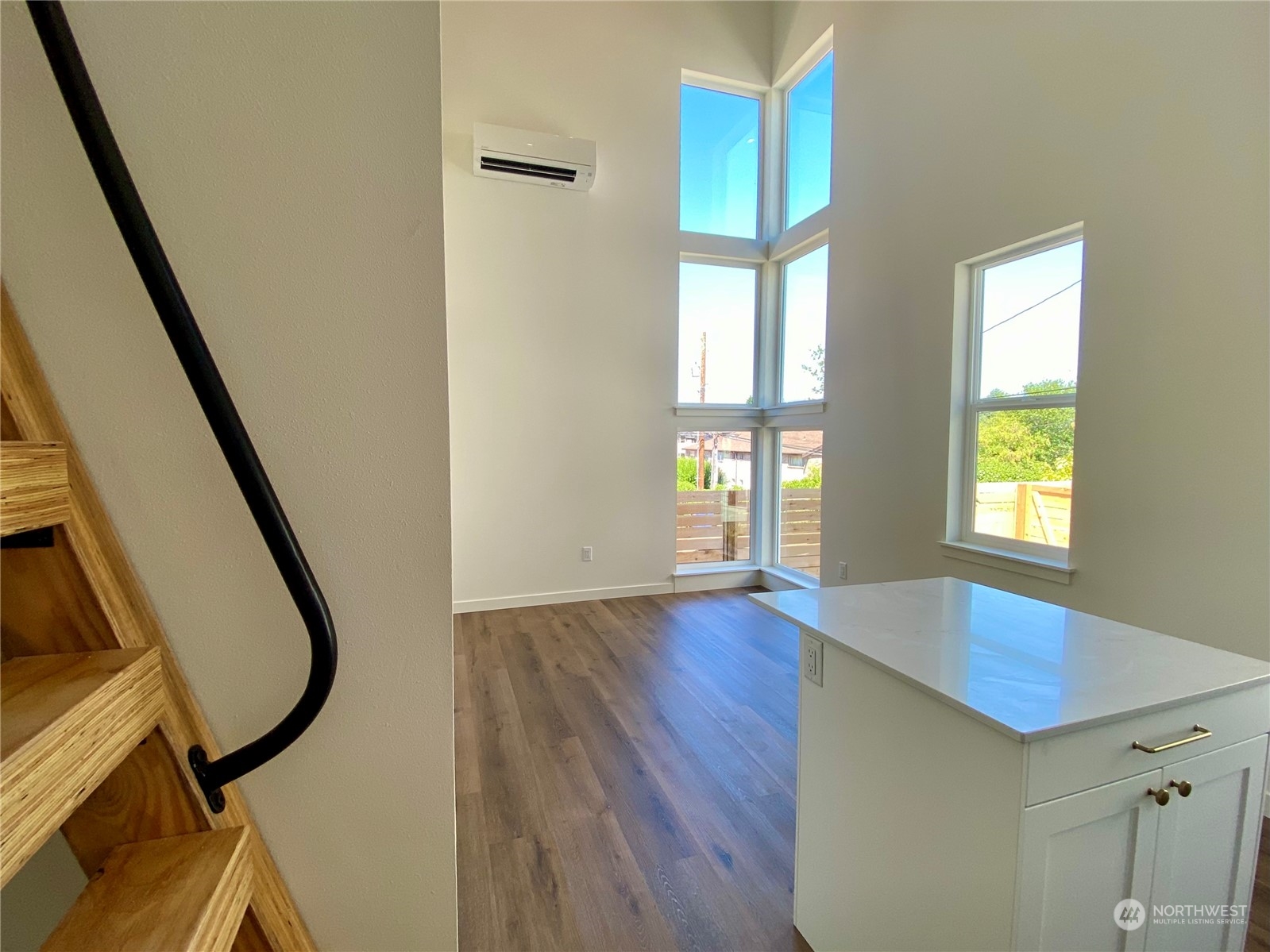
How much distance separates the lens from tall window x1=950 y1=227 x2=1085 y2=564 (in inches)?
107

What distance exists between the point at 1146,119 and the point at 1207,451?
Answer: 54.3 inches

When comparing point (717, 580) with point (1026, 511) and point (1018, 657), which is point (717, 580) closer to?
point (1026, 511)

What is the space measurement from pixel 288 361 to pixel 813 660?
1.33 metres

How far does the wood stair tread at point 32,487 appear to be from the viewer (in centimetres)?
53

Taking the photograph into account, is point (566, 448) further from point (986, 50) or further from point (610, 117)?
point (986, 50)

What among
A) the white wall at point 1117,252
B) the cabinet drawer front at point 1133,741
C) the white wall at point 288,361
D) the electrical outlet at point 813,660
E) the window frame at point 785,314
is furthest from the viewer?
the window frame at point 785,314

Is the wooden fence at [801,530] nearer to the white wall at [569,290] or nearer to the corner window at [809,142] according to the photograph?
the white wall at [569,290]

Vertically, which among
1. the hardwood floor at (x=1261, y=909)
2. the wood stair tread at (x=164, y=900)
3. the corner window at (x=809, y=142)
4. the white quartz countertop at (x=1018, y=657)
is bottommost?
the hardwood floor at (x=1261, y=909)

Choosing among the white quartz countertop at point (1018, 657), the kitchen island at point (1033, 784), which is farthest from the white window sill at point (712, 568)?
the kitchen island at point (1033, 784)

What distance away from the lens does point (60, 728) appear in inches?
20.1

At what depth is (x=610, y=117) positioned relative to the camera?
14.7ft

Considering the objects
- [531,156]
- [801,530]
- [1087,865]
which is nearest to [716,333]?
[801,530]

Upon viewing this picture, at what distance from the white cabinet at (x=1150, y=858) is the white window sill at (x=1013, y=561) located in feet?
5.51

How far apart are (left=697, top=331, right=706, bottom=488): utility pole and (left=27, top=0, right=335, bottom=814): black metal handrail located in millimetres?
4567
